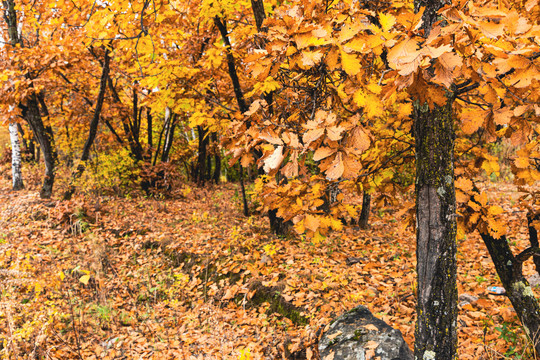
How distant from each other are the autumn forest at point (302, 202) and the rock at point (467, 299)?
0.01m

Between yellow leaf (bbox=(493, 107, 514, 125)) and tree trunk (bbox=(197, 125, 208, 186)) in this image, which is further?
tree trunk (bbox=(197, 125, 208, 186))

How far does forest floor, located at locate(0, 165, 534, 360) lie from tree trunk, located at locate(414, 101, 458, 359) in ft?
1.40

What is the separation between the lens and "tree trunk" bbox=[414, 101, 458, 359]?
→ 1799 millimetres

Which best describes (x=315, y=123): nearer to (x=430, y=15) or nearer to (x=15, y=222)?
(x=430, y=15)

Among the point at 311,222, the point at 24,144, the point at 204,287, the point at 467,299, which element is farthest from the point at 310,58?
the point at 24,144

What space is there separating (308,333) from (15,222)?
25.2 feet

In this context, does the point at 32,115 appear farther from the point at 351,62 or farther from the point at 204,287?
the point at 351,62

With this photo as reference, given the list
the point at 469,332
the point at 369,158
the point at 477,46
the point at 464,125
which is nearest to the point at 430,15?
the point at 477,46

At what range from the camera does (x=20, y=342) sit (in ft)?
11.8

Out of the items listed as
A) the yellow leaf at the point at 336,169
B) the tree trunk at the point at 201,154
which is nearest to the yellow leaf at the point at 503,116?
the yellow leaf at the point at 336,169

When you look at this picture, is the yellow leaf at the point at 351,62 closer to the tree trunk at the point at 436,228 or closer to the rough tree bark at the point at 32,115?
the tree trunk at the point at 436,228

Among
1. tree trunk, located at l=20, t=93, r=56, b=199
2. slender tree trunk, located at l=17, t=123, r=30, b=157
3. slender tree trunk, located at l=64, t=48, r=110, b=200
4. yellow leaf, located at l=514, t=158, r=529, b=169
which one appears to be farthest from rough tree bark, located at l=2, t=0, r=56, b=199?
yellow leaf, located at l=514, t=158, r=529, b=169

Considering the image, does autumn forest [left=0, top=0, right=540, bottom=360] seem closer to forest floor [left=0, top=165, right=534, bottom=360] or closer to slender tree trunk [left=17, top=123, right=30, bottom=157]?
forest floor [left=0, top=165, right=534, bottom=360]

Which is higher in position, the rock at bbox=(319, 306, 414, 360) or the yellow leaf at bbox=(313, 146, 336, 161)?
the yellow leaf at bbox=(313, 146, 336, 161)
